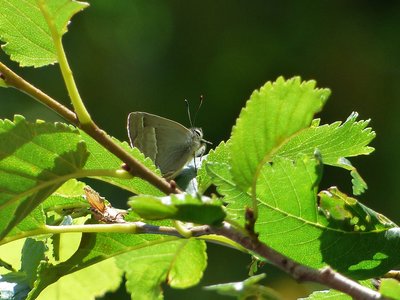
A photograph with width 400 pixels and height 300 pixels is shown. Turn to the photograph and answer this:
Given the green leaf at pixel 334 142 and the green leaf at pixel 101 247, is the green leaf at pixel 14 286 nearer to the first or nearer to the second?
the green leaf at pixel 101 247

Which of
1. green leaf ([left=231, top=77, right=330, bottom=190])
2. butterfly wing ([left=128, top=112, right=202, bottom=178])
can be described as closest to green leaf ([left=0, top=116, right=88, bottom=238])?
green leaf ([left=231, top=77, right=330, bottom=190])

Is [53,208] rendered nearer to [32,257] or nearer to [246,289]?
[32,257]

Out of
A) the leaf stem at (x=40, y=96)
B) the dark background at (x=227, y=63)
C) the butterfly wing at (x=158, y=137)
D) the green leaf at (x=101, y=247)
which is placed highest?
the leaf stem at (x=40, y=96)

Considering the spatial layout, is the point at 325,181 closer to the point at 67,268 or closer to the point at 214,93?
the point at 214,93

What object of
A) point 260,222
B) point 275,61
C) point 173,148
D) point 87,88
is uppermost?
point 260,222

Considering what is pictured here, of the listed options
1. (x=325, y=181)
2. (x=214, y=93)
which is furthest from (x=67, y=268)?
(x=214, y=93)

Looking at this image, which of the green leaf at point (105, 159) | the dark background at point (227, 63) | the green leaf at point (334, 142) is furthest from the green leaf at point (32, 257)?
the dark background at point (227, 63)
